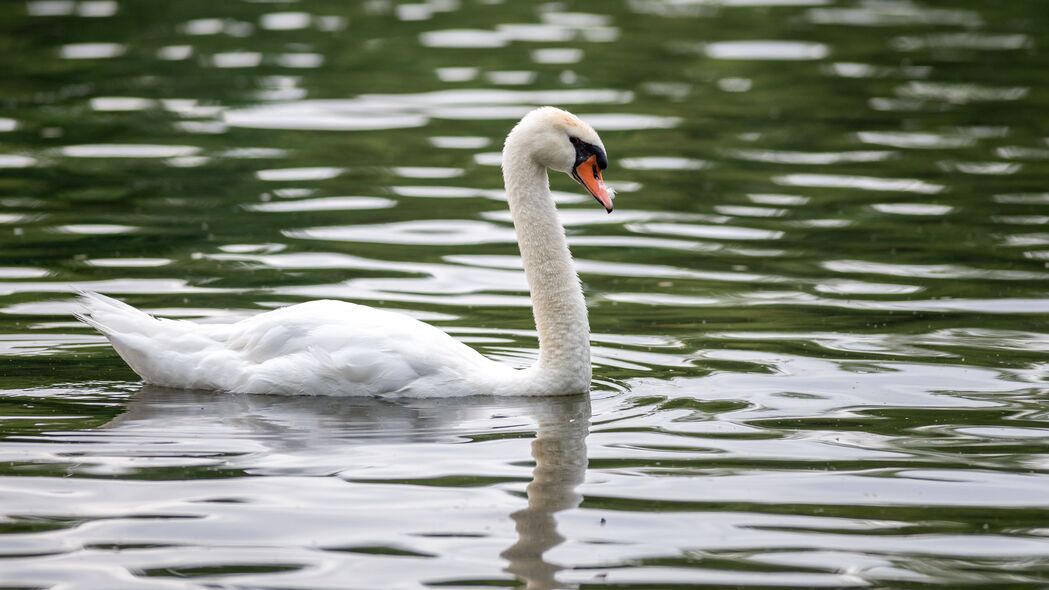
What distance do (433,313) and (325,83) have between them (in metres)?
10.2

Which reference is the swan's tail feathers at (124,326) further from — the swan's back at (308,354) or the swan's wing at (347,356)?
the swan's wing at (347,356)

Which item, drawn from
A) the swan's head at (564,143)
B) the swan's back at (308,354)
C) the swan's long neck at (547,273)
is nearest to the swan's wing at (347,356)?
the swan's back at (308,354)

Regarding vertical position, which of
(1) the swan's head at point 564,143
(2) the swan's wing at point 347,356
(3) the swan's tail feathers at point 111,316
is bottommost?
(2) the swan's wing at point 347,356

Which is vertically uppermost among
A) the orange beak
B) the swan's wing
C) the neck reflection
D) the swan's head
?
the swan's head

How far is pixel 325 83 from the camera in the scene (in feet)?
70.9

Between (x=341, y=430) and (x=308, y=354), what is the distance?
0.77 metres

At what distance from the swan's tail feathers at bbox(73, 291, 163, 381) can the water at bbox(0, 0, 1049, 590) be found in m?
0.18

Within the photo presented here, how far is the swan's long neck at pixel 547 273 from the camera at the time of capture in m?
9.71

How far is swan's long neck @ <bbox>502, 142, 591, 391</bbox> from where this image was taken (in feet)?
→ 31.9

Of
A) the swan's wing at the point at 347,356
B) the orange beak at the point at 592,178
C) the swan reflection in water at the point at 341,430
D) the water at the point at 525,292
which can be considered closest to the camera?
the water at the point at 525,292

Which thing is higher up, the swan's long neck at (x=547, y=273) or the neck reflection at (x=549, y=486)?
the swan's long neck at (x=547, y=273)

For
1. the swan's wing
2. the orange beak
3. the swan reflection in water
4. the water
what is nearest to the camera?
the water

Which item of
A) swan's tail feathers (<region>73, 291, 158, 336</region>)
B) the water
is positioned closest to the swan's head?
the water

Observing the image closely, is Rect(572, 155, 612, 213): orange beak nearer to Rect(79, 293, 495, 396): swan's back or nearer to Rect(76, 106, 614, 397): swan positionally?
Rect(76, 106, 614, 397): swan
